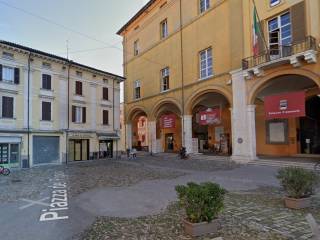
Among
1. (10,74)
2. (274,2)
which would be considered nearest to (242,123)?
(274,2)

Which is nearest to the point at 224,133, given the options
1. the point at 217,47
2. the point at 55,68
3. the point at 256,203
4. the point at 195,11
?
the point at 217,47

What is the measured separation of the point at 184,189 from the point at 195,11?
849 inches

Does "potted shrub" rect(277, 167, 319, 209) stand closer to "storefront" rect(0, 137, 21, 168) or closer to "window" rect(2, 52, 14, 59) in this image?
"storefront" rect(0, 137, 21, 168)

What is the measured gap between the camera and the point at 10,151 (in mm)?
20500

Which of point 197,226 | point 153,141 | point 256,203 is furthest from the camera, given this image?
point 153,141

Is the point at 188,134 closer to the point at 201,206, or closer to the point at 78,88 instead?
the point at 78,88

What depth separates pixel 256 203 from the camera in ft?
24.8

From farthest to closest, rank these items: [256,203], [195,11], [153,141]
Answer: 1. [153,141]
2. [195,11]
3. [256,203]

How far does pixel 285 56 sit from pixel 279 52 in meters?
0.94

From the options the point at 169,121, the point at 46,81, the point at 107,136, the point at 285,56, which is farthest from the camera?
the point at 107,136

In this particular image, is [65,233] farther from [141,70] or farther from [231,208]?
[141,70]

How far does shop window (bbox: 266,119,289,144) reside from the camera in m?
20.9

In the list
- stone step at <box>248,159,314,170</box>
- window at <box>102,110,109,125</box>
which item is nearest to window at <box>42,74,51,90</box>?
window at <box>102,110,109,125</box>

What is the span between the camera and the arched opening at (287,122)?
17328mm
